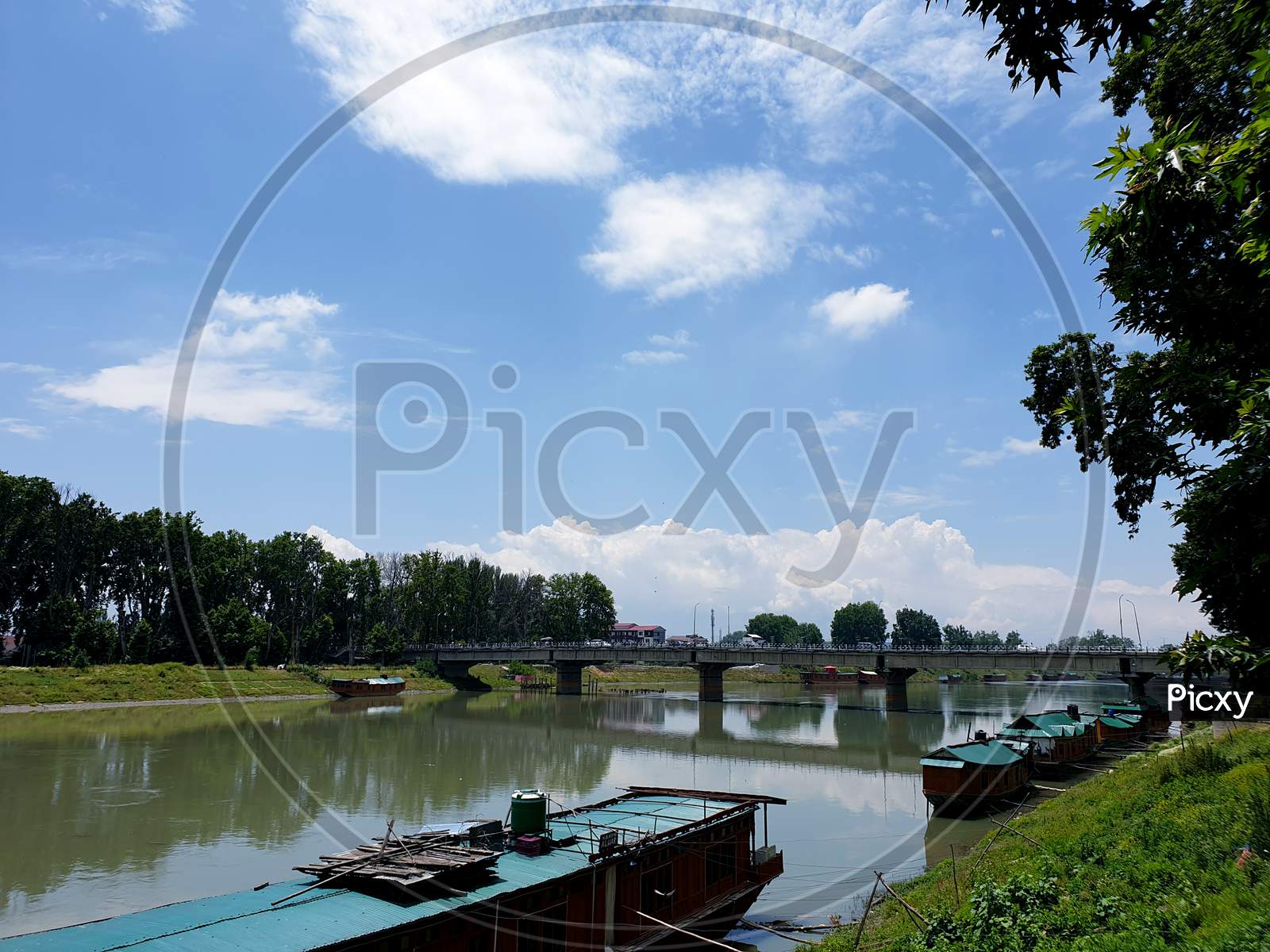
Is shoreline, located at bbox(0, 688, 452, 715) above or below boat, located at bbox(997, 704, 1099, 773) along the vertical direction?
below

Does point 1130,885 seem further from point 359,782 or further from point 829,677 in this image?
point 829,677

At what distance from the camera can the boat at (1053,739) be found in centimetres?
4891

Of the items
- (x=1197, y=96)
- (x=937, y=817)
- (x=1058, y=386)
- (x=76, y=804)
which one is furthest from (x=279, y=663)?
(x=1197, y=96)

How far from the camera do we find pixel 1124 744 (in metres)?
60.9

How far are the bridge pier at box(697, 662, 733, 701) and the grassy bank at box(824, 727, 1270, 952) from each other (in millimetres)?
94502

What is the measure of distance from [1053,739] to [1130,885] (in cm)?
3820

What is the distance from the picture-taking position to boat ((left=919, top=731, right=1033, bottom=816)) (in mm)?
39562

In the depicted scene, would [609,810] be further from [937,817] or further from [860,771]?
[860,771]

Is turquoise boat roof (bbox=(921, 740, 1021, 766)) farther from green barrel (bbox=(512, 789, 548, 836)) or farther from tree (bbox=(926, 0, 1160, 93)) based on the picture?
tree (bbox=(926, 0, 1160, 93))

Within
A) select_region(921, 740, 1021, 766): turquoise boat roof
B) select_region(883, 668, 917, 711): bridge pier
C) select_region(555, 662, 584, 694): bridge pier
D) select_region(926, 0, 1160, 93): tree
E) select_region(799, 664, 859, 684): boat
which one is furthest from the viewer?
select_region(799, 664, 859, 684): boat

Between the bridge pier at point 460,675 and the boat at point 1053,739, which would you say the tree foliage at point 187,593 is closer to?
the bridge pier at point 460,675

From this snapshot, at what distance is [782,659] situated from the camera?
11562 cm

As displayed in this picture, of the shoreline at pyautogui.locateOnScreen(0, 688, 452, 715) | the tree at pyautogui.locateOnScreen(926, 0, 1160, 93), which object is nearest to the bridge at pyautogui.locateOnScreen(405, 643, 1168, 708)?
the shoreline at pyautogui.locateOnScreen(0, 688, 452, 715)

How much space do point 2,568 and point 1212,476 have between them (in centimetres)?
12555
